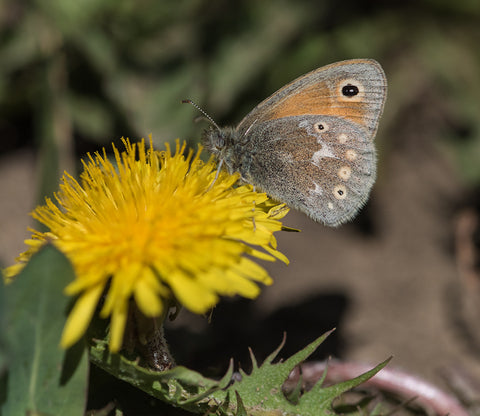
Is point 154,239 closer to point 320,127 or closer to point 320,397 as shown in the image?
point 320,397

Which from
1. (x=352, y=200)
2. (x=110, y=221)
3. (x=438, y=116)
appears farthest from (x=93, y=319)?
(x=438, y=116)

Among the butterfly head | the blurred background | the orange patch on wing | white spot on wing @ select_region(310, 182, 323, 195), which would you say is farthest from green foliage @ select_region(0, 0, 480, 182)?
white spot on wing @ select_region(310, 182, 323, 195)

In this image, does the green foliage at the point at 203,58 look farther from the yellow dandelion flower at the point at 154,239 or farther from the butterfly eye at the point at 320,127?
the yellow dandelion flower at the point at 154,239

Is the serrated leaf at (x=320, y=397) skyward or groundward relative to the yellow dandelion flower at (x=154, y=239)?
groundward

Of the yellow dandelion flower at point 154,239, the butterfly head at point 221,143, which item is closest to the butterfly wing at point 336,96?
the butterfly head at point 221,143

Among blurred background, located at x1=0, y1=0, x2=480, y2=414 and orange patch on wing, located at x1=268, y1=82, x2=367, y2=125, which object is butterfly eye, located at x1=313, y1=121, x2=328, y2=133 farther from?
blurred background, located at x1=0, y1=0, x2=480, y2=414

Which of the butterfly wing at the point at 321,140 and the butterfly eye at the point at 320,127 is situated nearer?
the butterfly wing at the point at 321,140
